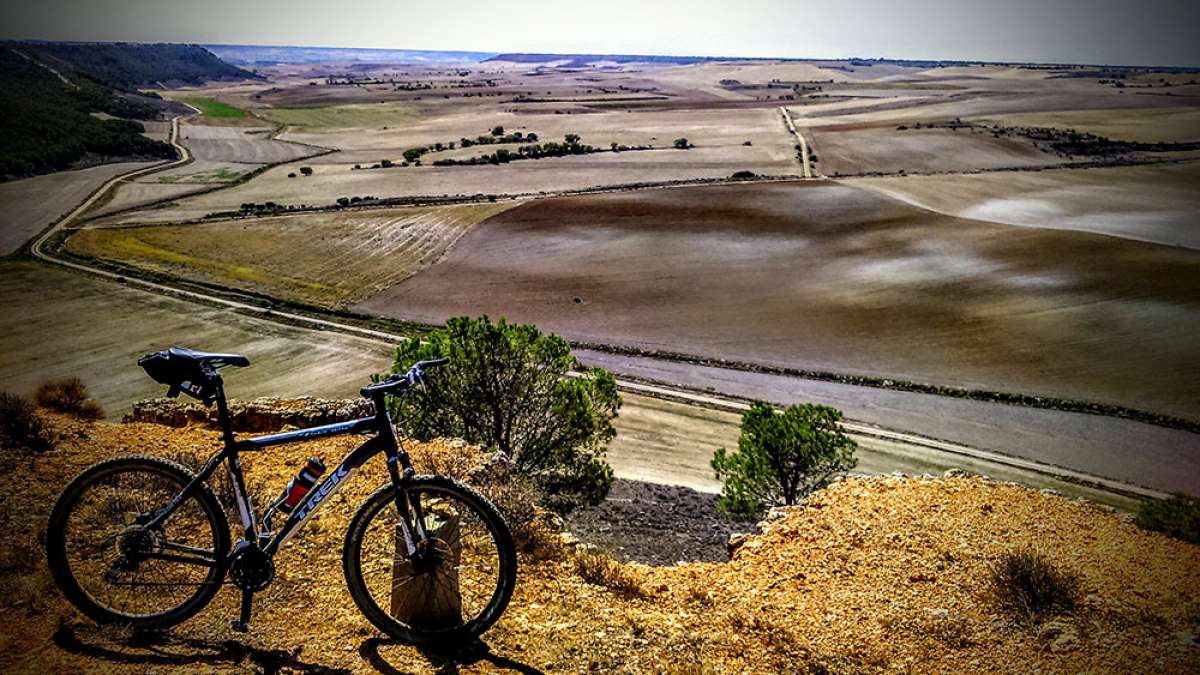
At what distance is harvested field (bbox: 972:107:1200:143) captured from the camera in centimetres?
10188

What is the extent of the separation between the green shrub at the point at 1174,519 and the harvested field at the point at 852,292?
2374 centimetres

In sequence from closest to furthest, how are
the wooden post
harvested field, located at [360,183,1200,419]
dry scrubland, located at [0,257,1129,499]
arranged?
the wooden post → dry scrubland, located at [0,257,1129,499] → harvested field, located at [360,183,1200,419]

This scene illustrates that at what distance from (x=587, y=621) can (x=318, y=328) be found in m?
41.7

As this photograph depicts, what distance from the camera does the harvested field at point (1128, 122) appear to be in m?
102

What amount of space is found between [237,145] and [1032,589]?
441 feet

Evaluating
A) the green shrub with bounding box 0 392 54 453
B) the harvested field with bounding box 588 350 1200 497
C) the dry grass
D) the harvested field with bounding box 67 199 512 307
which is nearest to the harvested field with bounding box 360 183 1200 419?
the harvested field with bounding box 588 350 1200 497

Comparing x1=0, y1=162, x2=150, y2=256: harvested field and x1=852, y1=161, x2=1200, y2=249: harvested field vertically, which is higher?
x1=852, y1=161, x2=1200, y2=249: harvested field

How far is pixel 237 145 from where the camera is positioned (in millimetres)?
116938

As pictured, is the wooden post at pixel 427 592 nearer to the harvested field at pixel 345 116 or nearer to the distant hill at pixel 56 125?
the distant hill at pixel 56 125

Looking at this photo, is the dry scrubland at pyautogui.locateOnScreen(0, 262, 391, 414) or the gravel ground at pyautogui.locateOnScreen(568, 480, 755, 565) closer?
the gravel ground at pyautogui.locateOnScreen(568, 480, 755, 565)

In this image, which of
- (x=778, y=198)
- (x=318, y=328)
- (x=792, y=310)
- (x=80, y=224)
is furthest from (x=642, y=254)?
(x=80, y=224)

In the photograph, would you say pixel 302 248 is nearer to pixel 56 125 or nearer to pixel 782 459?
pixel 56 125

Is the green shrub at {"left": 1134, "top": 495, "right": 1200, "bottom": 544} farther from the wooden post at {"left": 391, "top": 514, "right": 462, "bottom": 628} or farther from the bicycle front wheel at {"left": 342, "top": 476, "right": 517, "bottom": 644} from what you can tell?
the wooden post at {"left": 391, "top": 514, "right": 462, "bottom": 628}

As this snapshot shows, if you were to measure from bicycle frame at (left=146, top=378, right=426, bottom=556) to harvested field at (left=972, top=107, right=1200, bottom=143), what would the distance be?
418ft
